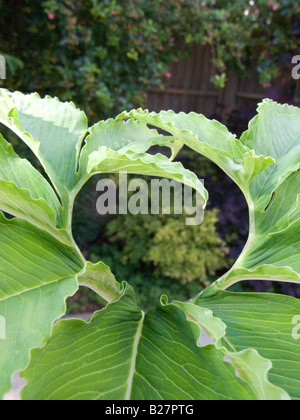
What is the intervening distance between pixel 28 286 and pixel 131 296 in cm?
21

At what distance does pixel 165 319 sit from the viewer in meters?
0.62

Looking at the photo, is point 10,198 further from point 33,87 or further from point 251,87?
point 251,87

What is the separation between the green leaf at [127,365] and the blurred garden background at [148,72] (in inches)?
91.3

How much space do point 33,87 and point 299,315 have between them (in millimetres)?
2691

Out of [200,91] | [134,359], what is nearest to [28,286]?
[134,359]

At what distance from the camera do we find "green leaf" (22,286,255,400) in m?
0.48

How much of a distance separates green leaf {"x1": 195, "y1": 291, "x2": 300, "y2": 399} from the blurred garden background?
2.30 m

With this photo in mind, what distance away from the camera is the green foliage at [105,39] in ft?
8.89

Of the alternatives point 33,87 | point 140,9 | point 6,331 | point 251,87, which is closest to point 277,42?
point 251,87

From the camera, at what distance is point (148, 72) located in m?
3.05
